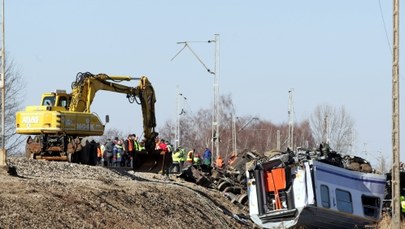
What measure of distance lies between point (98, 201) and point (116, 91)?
1460cm

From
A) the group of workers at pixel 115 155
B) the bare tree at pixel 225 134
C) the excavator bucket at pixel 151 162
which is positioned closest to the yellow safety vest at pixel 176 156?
the group of workers at pixel 115 155

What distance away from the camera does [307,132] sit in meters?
124

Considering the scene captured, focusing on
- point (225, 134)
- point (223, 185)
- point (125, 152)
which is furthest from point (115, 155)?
point (225, 134)

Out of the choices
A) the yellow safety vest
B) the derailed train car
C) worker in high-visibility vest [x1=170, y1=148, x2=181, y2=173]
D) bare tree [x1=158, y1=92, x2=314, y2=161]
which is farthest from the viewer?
bare tree [x1=158, y1=92, x2=314, y2=161]

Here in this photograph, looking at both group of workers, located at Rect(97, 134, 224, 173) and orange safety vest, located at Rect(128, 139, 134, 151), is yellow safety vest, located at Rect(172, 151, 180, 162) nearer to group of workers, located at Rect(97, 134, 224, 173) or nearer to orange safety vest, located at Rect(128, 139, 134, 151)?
group of workers, located at Rect(97, 134, 224, 173)

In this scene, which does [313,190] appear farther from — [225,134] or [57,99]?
[225,134]

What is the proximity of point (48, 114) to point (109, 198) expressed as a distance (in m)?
11.6

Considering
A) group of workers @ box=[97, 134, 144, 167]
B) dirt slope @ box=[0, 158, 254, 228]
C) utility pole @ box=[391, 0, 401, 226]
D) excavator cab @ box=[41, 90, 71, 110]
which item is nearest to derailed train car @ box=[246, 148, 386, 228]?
dirt slope @ box=[0, 158, 254, 228]

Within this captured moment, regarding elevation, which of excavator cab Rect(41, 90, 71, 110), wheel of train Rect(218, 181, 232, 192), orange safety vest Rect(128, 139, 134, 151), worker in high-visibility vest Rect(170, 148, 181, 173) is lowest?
wheel of train Rect(218, 181, 232, 192)

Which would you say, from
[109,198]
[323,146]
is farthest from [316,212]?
[109,198]

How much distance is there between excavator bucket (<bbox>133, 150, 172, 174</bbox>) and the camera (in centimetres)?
3897

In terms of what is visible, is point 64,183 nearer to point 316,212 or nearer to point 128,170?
point 316,212

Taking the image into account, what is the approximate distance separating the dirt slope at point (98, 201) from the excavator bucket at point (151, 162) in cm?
108

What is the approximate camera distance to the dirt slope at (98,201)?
74.8 ft
